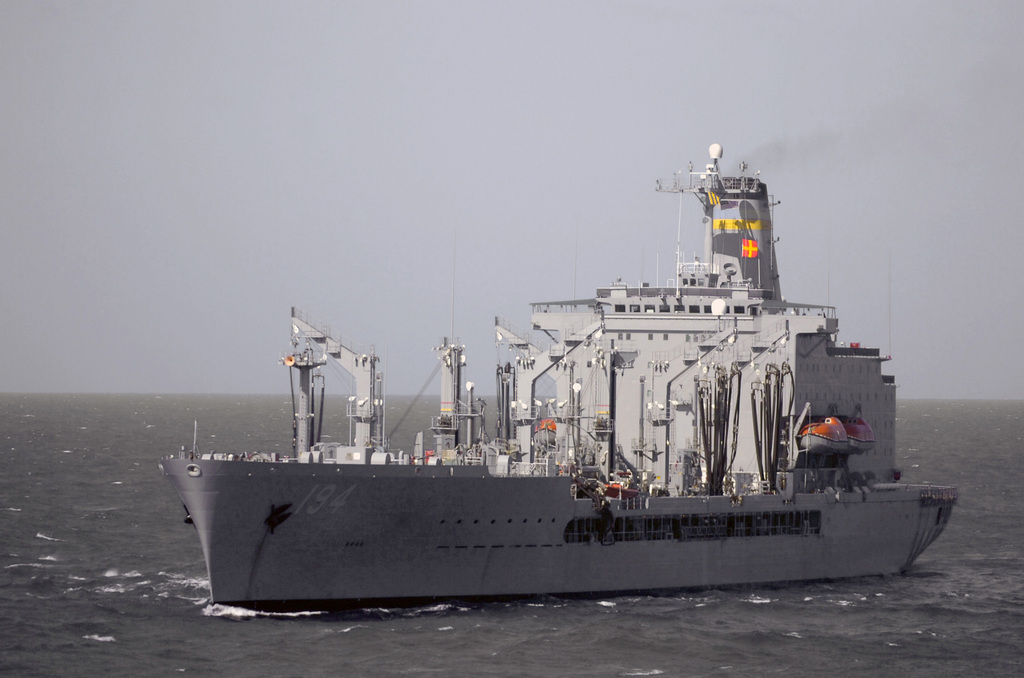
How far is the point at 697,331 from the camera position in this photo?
144ft

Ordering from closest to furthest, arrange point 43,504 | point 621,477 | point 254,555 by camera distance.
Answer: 1. point 254,555
2. point 621,477
3. point 43,504

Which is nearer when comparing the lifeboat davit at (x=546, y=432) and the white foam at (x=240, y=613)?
the white foam at (x=240, y=613)

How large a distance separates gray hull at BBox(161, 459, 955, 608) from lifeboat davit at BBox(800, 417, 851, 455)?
2796mm

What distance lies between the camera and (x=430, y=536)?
34.2 m

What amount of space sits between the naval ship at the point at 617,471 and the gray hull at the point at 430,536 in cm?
5

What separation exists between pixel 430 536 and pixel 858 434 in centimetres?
1623

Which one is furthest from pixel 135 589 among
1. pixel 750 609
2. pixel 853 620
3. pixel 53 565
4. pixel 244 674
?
pixel 853 620

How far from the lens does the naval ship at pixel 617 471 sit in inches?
1313

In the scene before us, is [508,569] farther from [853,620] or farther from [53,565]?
[53,565]

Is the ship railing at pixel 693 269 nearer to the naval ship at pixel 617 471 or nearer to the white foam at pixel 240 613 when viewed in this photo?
the naval ship at pixel 617 471

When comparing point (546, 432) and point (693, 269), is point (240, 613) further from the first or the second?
point (693, 269)

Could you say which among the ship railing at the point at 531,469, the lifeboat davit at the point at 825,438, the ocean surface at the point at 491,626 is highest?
the lifeboat davit at the point at 825,438

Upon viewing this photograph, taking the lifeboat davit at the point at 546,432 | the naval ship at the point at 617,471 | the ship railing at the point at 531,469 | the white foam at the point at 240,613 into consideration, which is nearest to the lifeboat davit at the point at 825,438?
the naval ship at the point at 617,471

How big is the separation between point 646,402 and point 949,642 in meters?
12.5
